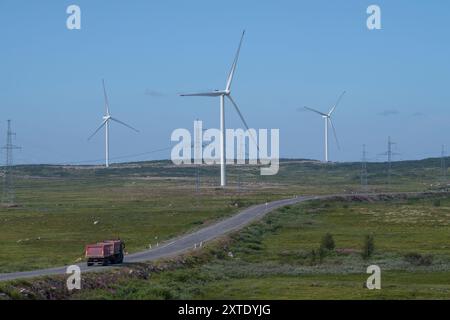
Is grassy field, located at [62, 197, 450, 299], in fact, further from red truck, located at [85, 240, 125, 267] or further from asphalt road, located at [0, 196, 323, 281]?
red truck, located at [85, 240, 125, 267]

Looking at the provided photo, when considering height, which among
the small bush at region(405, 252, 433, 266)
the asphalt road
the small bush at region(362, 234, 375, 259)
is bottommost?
the small bush at region(405, 252, 433, 266)

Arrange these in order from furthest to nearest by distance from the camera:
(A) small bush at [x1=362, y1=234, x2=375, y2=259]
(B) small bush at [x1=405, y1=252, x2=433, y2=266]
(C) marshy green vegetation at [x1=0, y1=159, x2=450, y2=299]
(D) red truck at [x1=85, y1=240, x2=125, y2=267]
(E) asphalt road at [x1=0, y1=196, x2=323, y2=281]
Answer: (A) small bush at [x1=362, y1=234, x2=375, y2=259], (B) small bush at [x1=405, y1=252, x2=433, y2=266], (D) red truck at [x1=85, y1=240, x2=125, y2=267], (E) asphalt road at [x1=0, y1=196, x2=323, y2=281], (C) marshy green vegetation at [x1=0, y1=159, x2=450, y2=299]

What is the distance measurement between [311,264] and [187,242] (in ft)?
46.9

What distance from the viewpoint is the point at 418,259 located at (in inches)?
2783

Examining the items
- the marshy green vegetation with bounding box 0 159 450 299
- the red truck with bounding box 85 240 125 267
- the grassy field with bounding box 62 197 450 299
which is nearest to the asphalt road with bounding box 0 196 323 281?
the red truck with bounding box 85 240 125 267

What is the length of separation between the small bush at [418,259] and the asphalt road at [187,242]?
59.8 ft

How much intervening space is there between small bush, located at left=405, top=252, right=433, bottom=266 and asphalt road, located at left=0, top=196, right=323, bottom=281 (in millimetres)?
18225

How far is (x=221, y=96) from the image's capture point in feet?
521

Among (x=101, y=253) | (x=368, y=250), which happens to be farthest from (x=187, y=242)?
(x=101, y=253)

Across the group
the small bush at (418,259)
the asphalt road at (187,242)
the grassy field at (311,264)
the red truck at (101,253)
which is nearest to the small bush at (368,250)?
the grassy field at (311,264)

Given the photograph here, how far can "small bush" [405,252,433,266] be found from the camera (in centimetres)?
6881

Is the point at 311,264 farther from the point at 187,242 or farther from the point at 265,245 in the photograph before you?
the point at 265,245

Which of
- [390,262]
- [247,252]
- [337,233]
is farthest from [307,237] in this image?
[390,262]

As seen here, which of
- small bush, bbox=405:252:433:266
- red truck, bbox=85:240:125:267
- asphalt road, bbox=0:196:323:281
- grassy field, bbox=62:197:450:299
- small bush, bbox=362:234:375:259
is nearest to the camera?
Result: grassy field, bbox=62:197:450:299
